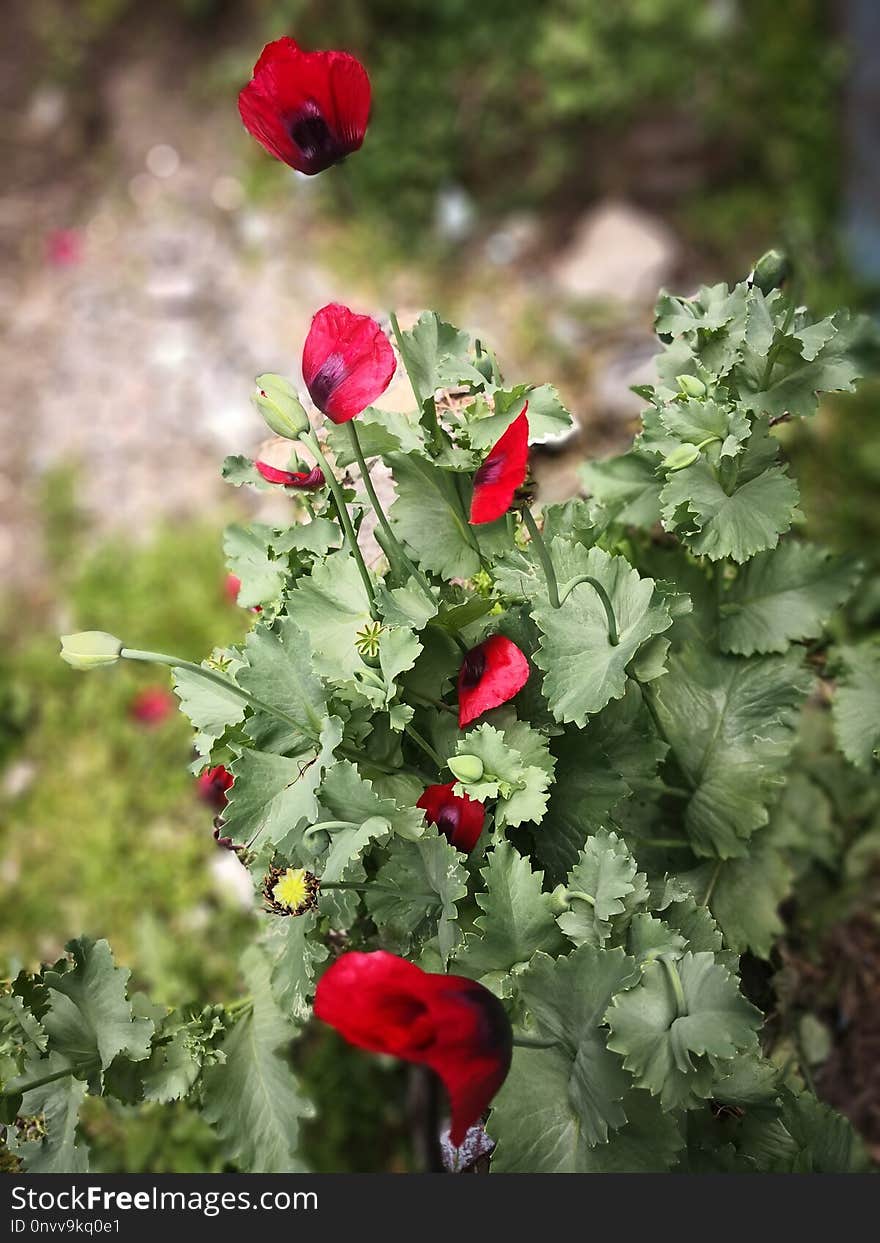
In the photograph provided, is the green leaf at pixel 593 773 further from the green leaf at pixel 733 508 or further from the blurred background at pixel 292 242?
the blurred background at pixel 292 242

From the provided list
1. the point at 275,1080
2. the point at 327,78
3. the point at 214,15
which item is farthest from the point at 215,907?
the point at 214,15

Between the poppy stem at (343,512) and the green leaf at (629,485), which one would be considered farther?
the green leaf at (629,485)

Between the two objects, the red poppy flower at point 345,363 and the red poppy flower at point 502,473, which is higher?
the red poppy flower at point 345,363

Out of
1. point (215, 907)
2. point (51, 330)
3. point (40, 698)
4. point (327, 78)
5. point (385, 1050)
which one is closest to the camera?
point (385, 1050)

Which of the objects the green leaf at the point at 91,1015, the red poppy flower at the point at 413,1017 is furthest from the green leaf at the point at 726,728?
the green leaf at the point at 91,1015

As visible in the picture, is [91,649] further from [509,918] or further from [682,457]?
[682,457]

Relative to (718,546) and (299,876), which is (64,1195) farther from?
(718,546)
